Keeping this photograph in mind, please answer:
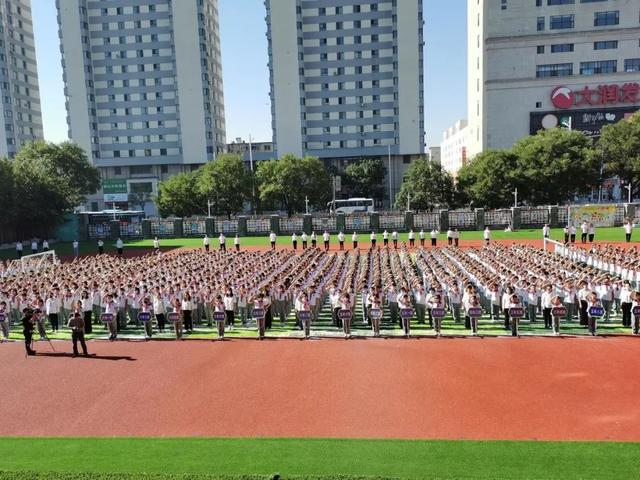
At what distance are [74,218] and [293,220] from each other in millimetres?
22268

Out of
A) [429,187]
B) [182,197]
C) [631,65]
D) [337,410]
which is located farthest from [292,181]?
[337,410]

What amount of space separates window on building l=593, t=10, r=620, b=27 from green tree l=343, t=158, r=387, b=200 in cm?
3500

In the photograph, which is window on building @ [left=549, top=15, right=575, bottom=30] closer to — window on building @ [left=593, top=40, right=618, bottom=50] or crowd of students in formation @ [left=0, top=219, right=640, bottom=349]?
window on building @ [left=593, top=40, right=618, bottom=50]

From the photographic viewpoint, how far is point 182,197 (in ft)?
207

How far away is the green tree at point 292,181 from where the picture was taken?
205 feet

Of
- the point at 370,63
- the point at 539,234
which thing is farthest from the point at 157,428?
the point at 370,63

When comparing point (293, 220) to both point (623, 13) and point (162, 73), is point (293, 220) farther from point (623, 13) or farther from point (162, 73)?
point (623, 13)

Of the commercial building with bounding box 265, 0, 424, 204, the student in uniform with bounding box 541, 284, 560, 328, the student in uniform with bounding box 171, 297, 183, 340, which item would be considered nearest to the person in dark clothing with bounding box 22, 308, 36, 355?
the student in uniform with bounding box 171, 297, 183, 340

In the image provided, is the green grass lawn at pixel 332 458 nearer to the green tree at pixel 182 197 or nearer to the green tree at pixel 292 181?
the green tree at pixel 292 181

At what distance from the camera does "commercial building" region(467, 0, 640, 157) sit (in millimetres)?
69688

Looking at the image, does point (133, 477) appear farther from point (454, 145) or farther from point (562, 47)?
point (454, 145)

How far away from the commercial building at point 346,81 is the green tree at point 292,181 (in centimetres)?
1864

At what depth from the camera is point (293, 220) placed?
163 ft

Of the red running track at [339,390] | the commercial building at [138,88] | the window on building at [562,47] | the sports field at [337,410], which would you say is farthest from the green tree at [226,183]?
the sports field at [337,410]
